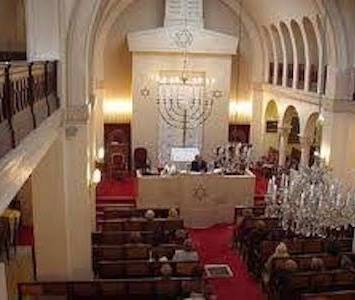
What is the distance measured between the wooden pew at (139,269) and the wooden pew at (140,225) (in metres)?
2.67

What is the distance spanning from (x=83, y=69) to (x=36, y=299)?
5.13 m

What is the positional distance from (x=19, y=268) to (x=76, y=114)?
4080 millimetres

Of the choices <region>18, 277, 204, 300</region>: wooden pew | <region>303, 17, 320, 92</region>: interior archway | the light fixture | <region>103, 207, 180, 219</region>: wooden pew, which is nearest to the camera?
<region>18, 277, 204, 300</region>: wooden pew

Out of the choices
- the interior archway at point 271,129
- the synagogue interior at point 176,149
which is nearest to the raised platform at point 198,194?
the synagogue interior at point 176,149

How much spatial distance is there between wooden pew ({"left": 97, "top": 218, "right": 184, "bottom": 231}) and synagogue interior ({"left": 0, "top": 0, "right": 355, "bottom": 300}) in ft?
0.10

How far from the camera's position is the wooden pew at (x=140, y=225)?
14.4 meters

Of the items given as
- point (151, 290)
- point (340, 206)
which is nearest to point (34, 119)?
point (151, 290)

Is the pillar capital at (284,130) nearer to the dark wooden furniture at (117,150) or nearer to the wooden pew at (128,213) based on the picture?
the dark wooden furniture at (117,150)

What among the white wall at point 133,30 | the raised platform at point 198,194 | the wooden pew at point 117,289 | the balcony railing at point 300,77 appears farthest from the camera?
the white wall at point 133,30

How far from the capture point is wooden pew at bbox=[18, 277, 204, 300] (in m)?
10.6

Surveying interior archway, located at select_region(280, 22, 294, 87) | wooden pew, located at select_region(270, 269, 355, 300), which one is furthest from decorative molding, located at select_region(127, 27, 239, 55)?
wooden pew, located at select_region(270, 269, 355, 300)

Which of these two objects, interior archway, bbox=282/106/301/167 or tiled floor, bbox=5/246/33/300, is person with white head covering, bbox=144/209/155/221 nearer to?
tiled floor, bbox=5/246/33/300

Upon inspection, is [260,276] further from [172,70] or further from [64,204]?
[172,70]

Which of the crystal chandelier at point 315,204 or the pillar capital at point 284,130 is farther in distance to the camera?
the pillar capital at point 284,130
